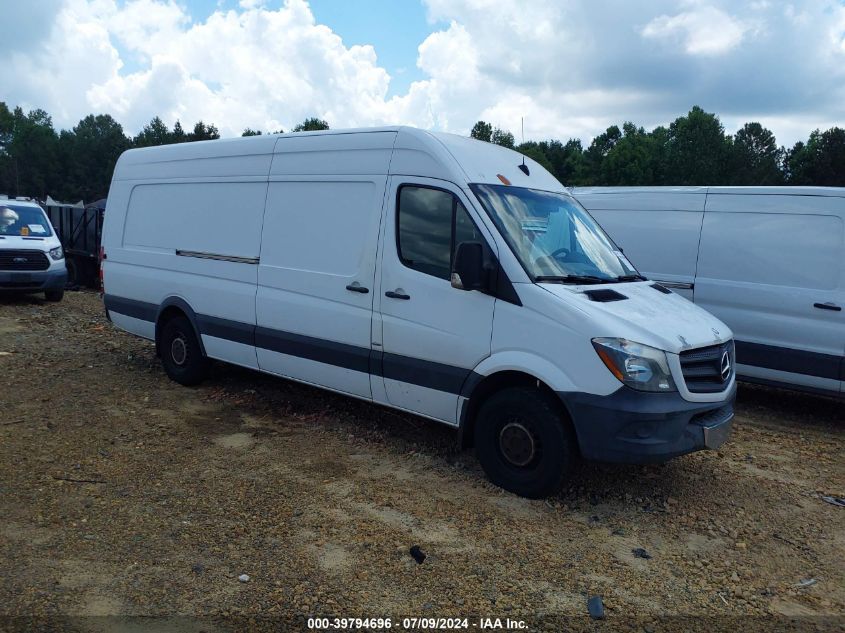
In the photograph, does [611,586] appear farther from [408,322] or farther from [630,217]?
[630,217]

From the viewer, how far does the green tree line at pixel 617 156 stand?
53.2 meters

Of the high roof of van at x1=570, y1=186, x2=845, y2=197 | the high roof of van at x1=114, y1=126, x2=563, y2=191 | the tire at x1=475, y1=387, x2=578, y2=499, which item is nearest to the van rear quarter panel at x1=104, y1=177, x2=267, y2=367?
the high roof of van at x1=114, y1=126, x2=563, y2=191

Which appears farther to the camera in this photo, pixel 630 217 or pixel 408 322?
pixel 630 217

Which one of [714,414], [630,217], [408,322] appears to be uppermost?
[630,217]

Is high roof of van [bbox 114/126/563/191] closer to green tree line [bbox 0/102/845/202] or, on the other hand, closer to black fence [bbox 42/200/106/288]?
black fence [bbox 42/200/106/288]

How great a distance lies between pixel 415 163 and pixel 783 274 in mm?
4180

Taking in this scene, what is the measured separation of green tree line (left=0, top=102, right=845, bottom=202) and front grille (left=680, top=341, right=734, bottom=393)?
95.7ft

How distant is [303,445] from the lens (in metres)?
5.83

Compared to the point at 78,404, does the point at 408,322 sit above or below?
above

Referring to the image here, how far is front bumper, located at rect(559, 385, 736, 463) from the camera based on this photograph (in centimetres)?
429

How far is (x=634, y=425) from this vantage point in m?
4.30

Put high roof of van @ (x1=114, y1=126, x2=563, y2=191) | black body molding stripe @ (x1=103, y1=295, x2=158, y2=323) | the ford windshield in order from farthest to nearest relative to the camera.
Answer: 1. the ford windshield
2. black body molding stripe @ (x1=103, y1=295, x2=158, y2=323)
3. high roof of van @ (x1=114, y1=126, x2=563, y2=191)

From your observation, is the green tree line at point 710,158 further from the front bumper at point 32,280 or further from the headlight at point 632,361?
the headlight at point 632,361

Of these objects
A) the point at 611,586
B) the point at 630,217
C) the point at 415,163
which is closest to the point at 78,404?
the point at 415,163
